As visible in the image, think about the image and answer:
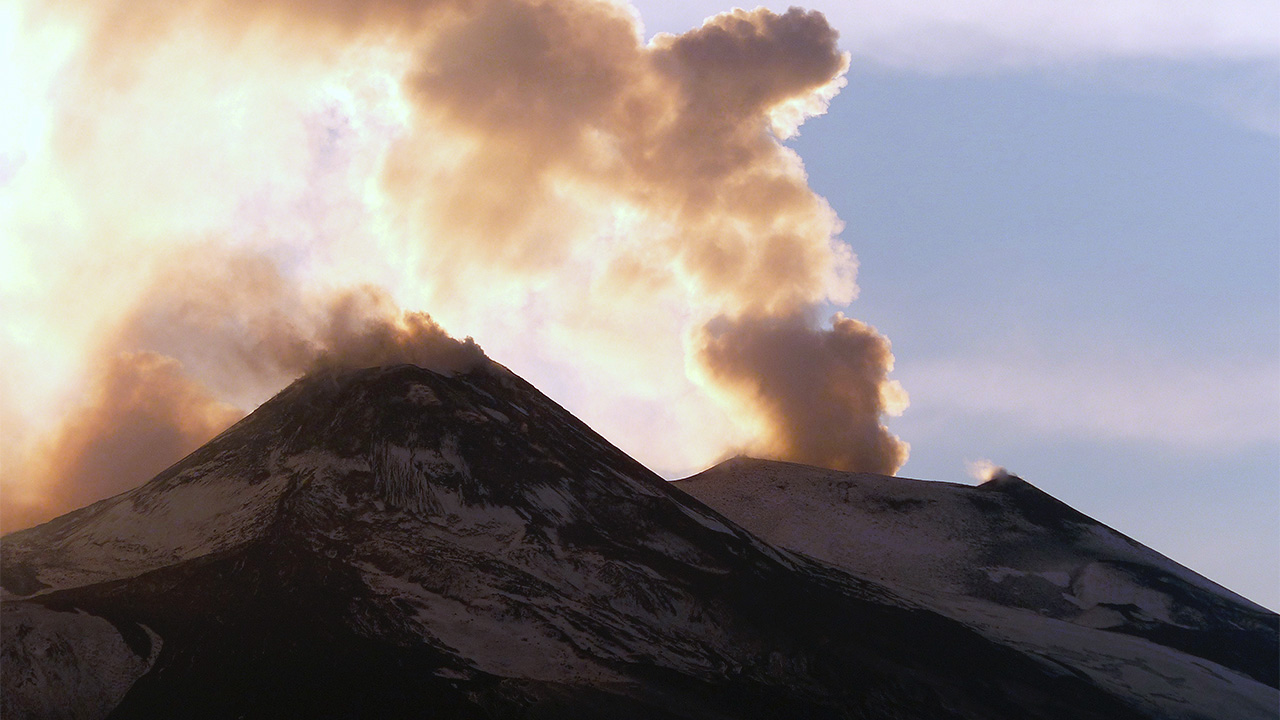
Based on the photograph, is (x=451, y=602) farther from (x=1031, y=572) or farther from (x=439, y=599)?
(x=1031, y=572)

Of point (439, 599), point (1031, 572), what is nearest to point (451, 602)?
point (439, 599)

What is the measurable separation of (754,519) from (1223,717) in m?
38.0

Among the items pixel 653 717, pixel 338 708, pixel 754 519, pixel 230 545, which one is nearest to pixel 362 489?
pixel 230 545

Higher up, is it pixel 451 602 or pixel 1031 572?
pixel 1031 572

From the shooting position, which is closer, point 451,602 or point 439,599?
point 451,602

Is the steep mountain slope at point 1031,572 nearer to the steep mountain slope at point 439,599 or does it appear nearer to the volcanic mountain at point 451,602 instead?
the volcanic mountain at point 451,602

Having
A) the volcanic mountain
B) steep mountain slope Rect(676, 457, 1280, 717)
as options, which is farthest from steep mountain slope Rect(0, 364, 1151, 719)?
steep mountain slope Rect(676, 457, 1280, 717)

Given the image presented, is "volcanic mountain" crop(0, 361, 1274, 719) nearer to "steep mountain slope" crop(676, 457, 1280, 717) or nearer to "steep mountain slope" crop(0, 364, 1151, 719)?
"steep mountain slope" crop(0, 364, 1151, 719)

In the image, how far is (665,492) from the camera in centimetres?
10088

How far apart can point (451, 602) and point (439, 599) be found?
738 millimetres

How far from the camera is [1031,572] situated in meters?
107

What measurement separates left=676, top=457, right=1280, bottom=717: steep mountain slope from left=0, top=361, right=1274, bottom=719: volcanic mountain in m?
1.35

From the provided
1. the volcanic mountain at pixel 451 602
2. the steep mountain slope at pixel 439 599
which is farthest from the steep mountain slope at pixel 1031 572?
the steep mountain slope at pixel 439 599

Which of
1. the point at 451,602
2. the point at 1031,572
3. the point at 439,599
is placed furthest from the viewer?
the point at 1031,572
